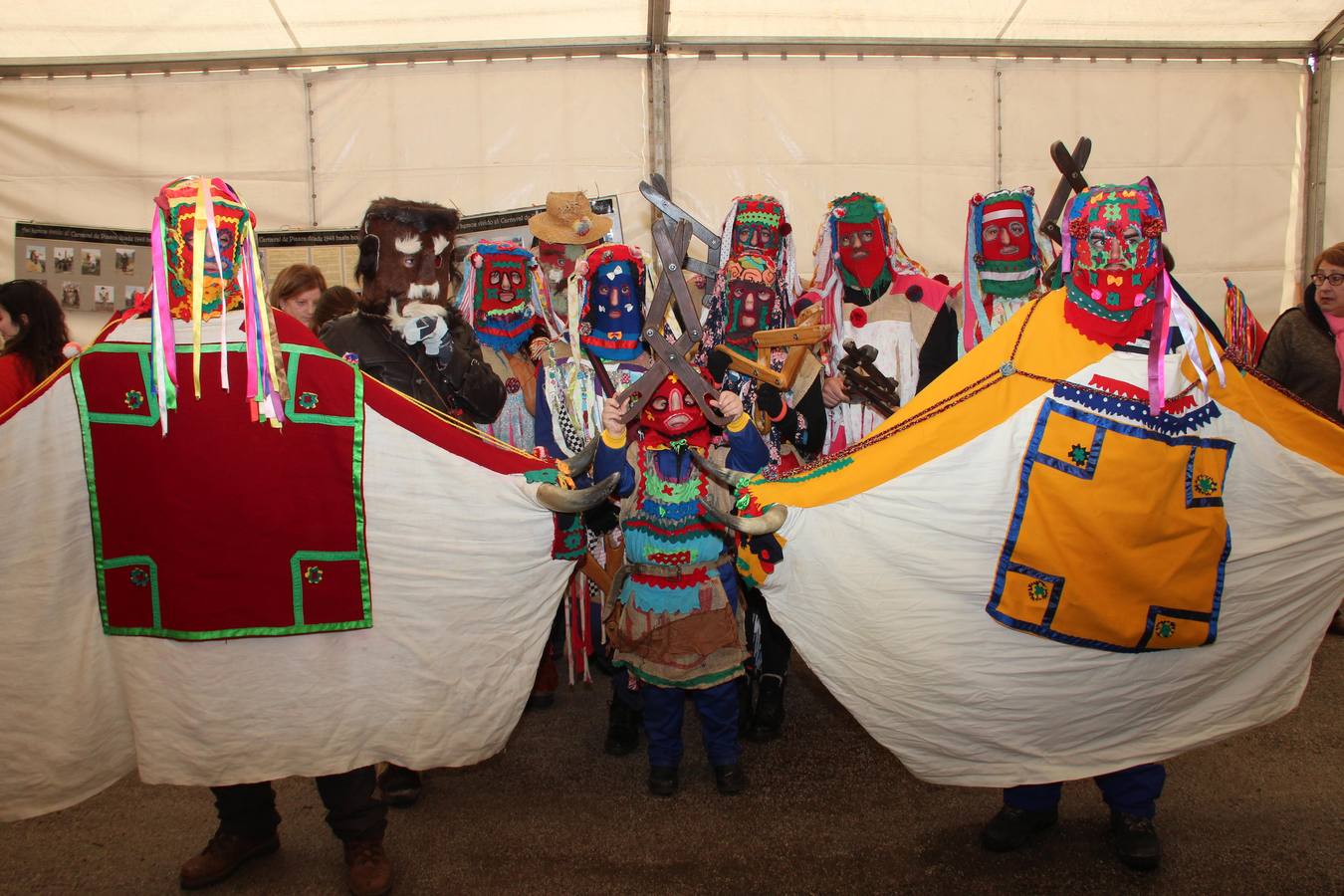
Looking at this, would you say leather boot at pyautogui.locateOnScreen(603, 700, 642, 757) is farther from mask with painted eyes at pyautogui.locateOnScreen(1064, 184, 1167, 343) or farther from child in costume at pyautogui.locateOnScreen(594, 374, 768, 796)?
mask with painted eyes at pyautogui.locateOnScreen(1064, 184, 1167, 343)

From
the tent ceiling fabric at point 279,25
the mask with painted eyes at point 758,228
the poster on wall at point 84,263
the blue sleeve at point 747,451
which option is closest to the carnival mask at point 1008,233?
the mask with painted eyes at point 758,228

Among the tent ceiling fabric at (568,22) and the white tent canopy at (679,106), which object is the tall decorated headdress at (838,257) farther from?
the tent ceiling fabric at (568,22)

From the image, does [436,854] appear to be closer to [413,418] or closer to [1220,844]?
[413,418]

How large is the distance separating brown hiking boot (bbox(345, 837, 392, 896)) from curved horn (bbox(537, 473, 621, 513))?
1.24 meters

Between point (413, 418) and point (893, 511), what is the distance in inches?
60.0

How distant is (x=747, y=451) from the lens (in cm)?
332

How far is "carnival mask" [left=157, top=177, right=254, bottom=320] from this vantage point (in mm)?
2531

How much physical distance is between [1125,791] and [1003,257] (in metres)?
2.29

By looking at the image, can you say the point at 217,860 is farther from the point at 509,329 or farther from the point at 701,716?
the point at 509,329

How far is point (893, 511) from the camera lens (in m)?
2.92

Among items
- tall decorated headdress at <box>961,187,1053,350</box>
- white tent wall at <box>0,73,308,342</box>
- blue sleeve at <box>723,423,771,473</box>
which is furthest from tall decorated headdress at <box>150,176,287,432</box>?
white tent wall at <box>0,73,308,342</box>

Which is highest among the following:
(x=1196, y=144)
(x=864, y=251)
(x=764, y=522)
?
(x=1196, y=144)

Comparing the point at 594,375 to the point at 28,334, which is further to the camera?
the point at 594,375

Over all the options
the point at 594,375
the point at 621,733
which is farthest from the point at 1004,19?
the point at 621,733
